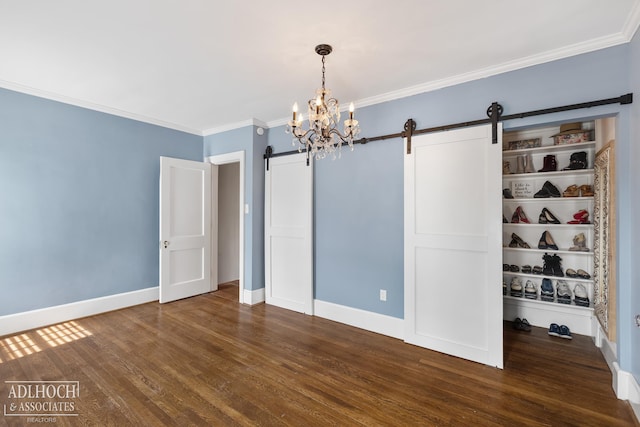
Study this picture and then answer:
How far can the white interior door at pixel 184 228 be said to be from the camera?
412cm

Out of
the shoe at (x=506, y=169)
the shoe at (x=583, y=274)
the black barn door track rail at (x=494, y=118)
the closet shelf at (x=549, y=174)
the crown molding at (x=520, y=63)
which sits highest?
the crown molding at (x=520, y=63)

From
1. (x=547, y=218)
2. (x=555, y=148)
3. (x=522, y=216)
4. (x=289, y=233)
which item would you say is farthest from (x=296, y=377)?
(x=555, y=148)

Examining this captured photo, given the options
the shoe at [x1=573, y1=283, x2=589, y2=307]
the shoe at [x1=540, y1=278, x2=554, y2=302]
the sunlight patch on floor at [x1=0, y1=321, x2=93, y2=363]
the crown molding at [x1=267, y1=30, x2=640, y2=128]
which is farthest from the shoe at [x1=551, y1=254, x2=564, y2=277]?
the sunlight patch on floor at [x1=0, y1=321, x2=93, y2=363]

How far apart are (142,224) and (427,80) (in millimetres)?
4072

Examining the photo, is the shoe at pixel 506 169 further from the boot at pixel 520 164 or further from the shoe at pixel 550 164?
the shoe at pixel 550 164

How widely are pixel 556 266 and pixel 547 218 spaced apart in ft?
1.79

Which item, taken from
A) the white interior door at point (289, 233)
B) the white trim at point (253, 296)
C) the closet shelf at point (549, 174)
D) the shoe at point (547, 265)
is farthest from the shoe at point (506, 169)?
the white trim at point (253, 296)

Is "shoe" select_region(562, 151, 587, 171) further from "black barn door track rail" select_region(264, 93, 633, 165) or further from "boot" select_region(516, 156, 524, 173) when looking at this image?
"black barn door track rail" select_region(264, 93, 633, 165)

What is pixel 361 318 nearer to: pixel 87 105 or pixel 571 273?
pixel 571 273

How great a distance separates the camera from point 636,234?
1931 mm

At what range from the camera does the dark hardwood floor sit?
189 cm

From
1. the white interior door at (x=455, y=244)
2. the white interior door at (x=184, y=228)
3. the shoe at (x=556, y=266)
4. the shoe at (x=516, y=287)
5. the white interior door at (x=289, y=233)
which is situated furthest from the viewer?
the white interior door at (x=184, y=228)

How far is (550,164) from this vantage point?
332 centimetres

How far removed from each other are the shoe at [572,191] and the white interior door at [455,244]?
1416 mm
